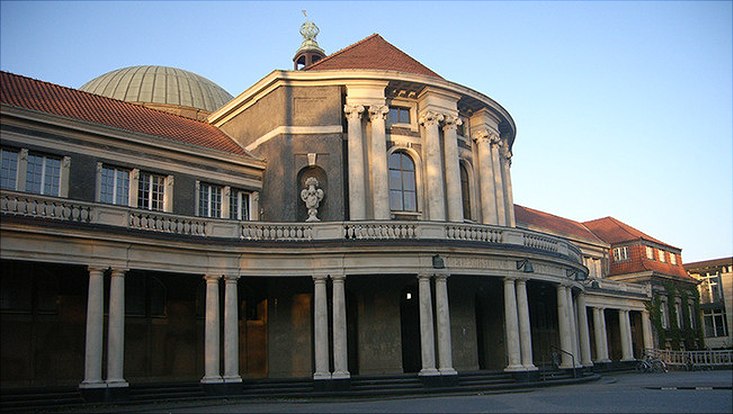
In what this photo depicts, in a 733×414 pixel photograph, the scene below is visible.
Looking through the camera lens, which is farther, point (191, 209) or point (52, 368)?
point (191, 209)

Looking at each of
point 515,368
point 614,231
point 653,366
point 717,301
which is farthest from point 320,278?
point 717,301

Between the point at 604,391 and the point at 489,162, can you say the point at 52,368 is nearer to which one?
the point at 604,391

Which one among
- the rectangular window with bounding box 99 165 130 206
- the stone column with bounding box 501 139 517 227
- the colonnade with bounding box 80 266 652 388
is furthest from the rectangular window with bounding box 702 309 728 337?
the rectangular window with bounding box 99 165 130 206

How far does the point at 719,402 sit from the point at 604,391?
5.85m

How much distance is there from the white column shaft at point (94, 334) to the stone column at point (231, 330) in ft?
14.3

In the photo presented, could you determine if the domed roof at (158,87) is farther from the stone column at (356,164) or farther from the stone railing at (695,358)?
the stone railing at (695,358)

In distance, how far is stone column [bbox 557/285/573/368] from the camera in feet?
100.0

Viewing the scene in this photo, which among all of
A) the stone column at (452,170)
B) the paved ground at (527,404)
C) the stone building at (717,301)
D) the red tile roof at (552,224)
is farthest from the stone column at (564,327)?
the stone building at (717,301)

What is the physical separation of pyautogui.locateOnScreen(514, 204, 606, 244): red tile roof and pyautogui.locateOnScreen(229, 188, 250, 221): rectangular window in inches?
925

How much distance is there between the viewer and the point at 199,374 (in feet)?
90.7

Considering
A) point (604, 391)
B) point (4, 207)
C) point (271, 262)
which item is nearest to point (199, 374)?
point (271, 262)

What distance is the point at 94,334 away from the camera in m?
22.0

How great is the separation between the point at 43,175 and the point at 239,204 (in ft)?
26.7

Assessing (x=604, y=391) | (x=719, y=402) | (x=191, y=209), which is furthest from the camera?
(x=191, y=209)
